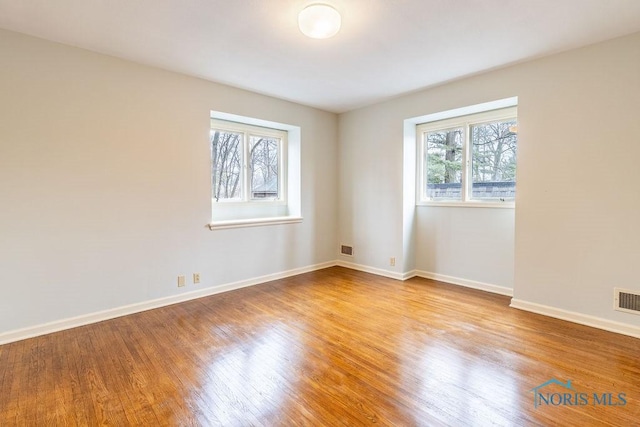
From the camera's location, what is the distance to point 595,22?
2.35m

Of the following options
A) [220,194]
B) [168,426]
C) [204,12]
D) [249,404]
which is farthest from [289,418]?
[220,194]

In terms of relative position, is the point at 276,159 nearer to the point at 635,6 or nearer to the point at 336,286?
the point at 336,286

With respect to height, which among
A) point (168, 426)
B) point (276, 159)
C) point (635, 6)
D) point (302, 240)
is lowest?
point (168, 426)

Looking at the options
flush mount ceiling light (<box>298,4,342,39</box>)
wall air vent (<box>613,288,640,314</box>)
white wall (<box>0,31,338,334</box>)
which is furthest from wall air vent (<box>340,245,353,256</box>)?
flush mount ceiling light (<box>298,4,342,39</box>)

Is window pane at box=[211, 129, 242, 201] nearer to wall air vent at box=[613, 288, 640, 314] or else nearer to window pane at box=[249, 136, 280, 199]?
window pane at box=[249, 136, 280, 199]

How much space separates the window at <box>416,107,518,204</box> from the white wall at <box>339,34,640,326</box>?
0.88 feet

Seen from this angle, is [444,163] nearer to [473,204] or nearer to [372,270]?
[473,204]

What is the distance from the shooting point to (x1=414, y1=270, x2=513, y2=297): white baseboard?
11.9 ft

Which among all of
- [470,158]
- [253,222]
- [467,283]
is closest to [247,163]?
[253,222]

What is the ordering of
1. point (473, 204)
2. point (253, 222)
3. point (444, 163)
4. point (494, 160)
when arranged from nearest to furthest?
point (494, 160), point (473, 204), point (253, 222), point (444, 163)

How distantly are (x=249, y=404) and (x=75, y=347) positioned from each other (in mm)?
1643

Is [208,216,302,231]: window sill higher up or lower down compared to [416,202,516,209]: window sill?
lower down

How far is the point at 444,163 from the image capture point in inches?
164

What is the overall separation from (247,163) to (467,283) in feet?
10.8
